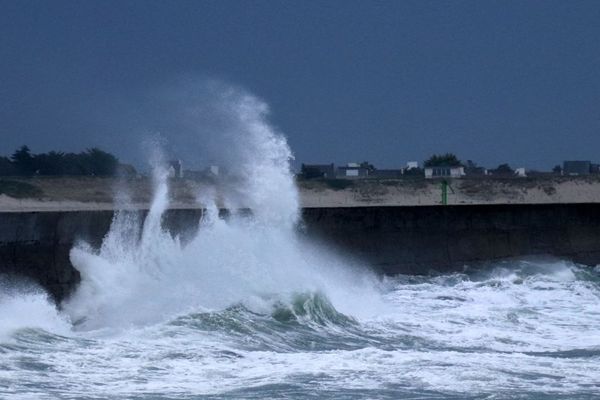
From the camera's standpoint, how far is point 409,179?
135 feet

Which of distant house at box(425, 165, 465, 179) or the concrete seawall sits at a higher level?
distant house at box(425, 165, 465, 179)

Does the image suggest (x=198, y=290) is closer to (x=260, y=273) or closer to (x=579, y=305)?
(x=260, y=273)

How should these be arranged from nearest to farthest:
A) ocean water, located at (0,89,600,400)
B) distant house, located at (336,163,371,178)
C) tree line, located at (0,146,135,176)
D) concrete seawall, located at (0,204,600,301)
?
ocean water, located at (0,89,600,400) → concrete seawall, located at (0,204,600,301) → tree line, located at (0,146,135,176) → distant house, located at (336,163,371,178)

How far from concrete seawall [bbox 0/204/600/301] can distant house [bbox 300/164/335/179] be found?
68.9 feet

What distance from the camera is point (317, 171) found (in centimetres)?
4159

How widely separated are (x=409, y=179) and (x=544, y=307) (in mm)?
26832

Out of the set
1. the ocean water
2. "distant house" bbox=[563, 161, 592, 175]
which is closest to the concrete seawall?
the ocean water

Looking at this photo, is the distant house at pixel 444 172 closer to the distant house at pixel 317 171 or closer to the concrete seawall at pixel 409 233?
the distant house at pixel 317 171

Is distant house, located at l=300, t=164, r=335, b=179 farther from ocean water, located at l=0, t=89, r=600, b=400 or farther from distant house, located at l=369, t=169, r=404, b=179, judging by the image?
ocean water, located at l=0, t=89, r=600, b=400

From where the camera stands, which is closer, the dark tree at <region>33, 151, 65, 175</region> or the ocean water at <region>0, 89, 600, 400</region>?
the ocean water at <region>0, 89, 600, 400</region>

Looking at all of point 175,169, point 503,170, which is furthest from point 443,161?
point 175,169

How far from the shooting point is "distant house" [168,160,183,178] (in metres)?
16.9

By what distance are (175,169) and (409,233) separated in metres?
4.69

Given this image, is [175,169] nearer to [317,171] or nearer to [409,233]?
[409,233]
